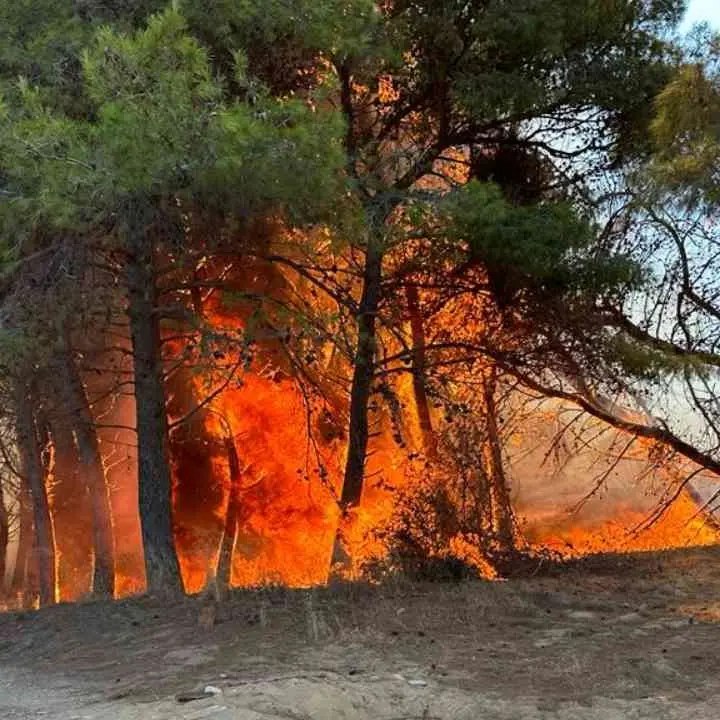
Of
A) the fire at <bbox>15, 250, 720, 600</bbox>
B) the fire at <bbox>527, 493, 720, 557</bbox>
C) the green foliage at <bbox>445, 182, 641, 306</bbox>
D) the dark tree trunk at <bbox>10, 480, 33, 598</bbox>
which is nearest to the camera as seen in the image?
the green foliage at <bbox>445, 182, 641, 306</bbox>

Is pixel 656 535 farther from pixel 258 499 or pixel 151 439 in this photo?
pixel 151 439

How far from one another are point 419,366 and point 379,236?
2862mm

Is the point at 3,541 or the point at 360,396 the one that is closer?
the point at 360,396

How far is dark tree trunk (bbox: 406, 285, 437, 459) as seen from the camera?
13242mm

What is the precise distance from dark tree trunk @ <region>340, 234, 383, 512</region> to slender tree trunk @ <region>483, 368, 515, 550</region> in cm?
168

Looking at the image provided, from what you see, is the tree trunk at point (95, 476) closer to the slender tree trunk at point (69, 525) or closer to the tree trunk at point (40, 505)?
the tree trunk at point (40, 505)

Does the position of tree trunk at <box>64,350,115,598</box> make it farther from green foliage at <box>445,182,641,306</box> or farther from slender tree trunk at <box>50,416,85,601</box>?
green foliage at <box>445,182,641,306</box>

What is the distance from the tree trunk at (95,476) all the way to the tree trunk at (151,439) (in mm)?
3250

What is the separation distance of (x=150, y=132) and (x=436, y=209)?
4046mm

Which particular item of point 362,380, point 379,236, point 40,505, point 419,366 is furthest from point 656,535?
point 40,505

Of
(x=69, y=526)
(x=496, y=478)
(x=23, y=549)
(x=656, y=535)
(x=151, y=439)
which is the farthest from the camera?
(x=23, y=549)

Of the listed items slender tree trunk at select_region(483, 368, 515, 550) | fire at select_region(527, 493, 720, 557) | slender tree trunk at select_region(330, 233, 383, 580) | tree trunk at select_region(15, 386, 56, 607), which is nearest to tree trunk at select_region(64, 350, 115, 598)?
tree trunk at select_region(15, 386, 56, 607)

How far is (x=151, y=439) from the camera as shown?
11.5 metres

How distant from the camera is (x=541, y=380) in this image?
13.4 meters
